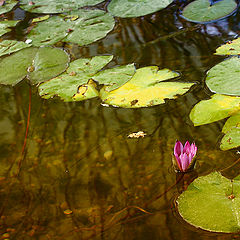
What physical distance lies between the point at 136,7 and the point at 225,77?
1.44 metres

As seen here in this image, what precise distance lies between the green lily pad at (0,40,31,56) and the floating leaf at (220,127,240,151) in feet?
5.89

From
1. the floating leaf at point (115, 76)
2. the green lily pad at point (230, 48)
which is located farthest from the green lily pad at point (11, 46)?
the green lily pad at point (230, 48)

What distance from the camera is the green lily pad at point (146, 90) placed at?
67.2 inches

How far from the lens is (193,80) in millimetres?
1832

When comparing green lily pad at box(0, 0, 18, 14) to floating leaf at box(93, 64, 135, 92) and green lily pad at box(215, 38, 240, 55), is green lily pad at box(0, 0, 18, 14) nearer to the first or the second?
floating leaf at box(93, 64, 135, 92)

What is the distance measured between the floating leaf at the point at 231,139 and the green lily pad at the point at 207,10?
4.60ft

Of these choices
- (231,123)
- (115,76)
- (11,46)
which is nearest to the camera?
(231,123)

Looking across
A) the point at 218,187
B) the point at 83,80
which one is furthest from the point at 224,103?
the point at 83,80

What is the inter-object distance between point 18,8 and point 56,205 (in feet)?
9.07

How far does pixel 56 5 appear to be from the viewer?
317 cm

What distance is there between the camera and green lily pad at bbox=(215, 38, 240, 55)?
6.51ft

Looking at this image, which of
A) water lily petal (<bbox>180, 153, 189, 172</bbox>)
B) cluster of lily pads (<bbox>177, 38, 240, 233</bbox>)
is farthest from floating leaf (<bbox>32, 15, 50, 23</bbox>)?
water lily petal (<bbox>180, 153, 189, 172</bbox>)

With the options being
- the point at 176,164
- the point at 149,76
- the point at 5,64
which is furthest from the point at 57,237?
the point at 5,64

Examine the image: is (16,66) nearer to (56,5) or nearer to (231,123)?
(56,5)
